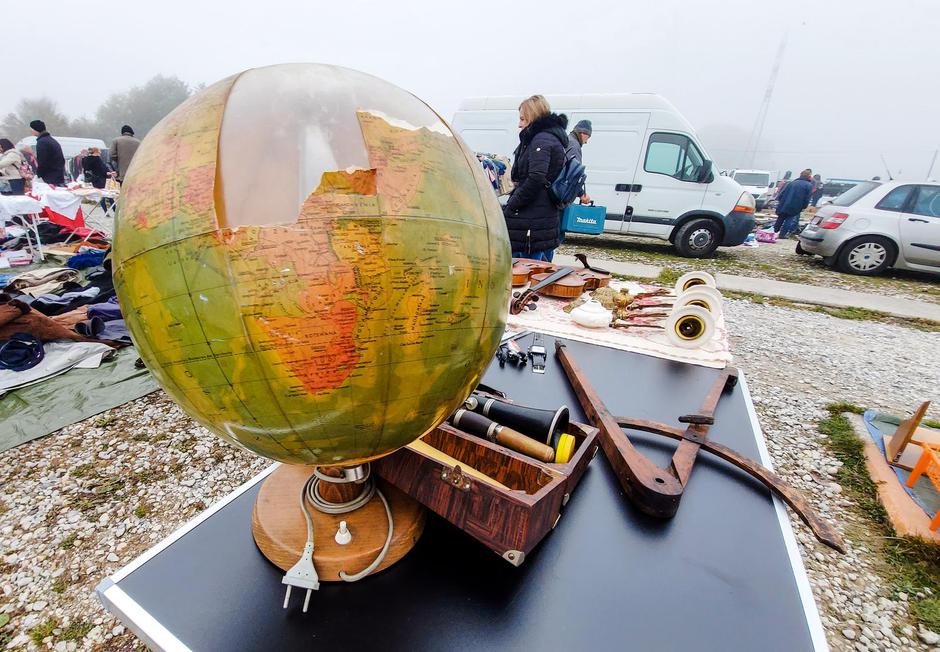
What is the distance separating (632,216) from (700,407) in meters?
8.07

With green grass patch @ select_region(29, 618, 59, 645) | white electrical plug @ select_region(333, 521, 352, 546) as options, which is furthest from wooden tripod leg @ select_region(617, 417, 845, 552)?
green grass patch @ select_region(29, 618, 59, 645)

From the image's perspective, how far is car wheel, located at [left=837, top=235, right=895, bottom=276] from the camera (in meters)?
7.49

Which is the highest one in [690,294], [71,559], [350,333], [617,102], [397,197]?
[617,102]

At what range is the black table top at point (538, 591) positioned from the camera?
0.78 meters

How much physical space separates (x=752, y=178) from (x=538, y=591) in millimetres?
26457

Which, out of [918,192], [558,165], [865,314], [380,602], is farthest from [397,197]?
[918,192]

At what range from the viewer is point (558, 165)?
351 cm

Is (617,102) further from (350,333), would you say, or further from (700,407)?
(350,333)

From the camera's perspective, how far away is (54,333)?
347 centimetres

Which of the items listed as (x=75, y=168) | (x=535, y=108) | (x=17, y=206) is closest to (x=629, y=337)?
(x=535, y=108)

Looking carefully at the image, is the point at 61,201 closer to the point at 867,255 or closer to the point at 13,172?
the point at 13,172

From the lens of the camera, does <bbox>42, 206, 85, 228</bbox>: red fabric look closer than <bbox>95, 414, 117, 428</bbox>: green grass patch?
No

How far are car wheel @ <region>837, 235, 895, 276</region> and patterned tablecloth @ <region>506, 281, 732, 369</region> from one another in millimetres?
7720

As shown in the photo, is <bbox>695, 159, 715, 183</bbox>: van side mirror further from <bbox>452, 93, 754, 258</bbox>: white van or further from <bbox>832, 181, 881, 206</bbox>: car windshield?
<bbox>832, 181, 881, 206</bbox>: car windshield
